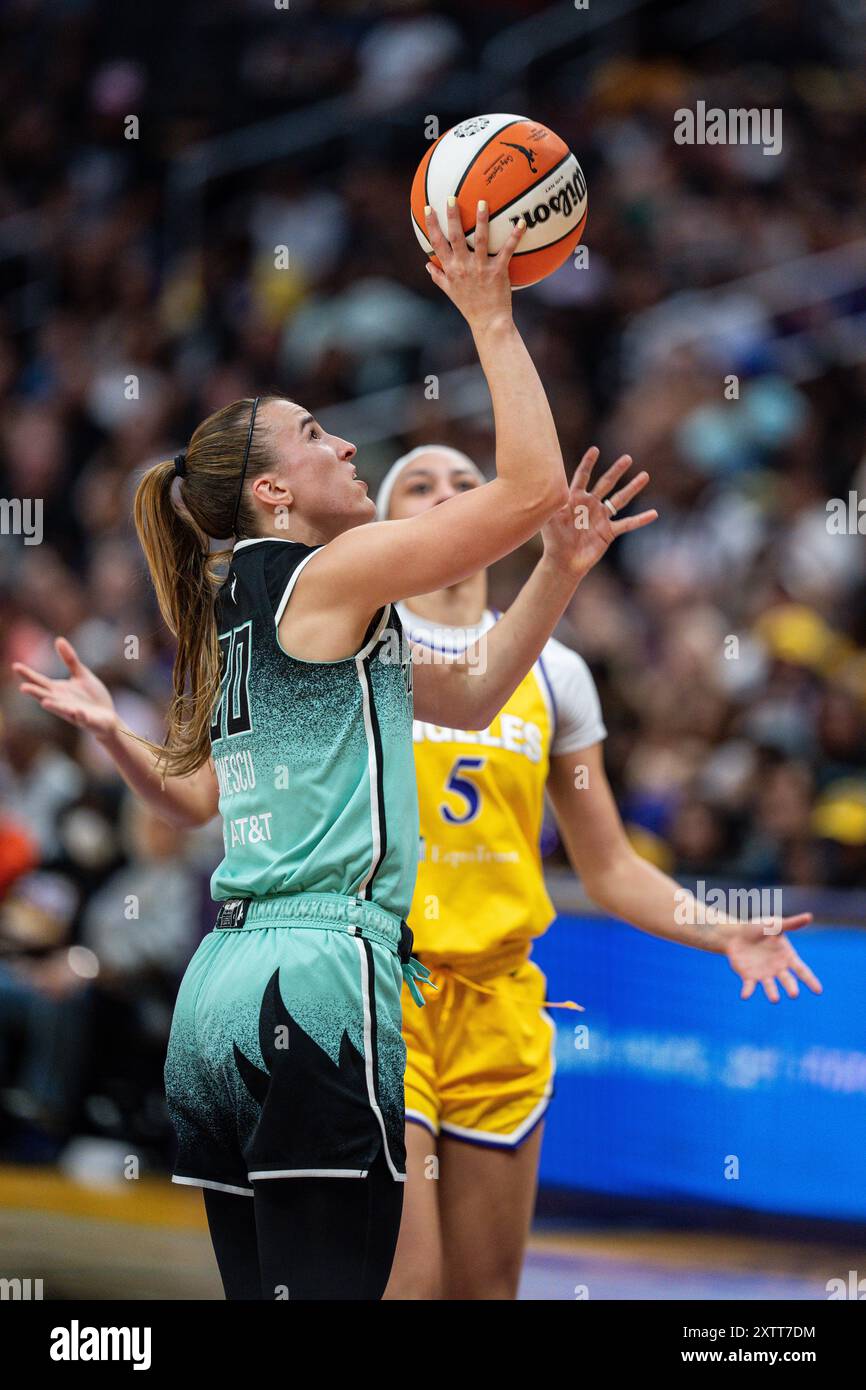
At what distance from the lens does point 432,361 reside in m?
10.6

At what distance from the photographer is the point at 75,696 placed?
3.99m

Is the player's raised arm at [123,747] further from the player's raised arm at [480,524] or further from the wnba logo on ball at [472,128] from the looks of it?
the wnba logo on ball at [472,128]

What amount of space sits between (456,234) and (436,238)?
1.9 inches

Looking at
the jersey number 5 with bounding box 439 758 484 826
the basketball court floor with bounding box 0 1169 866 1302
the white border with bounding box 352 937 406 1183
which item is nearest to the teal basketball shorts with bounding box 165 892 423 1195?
the white border with bounding box 352 937 406 1183

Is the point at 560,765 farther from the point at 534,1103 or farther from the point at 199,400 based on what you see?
the point at 199,400

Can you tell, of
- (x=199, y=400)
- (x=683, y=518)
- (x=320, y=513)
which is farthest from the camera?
(x=199, y=400)

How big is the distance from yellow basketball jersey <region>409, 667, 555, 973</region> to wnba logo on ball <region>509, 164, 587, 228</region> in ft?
3.99

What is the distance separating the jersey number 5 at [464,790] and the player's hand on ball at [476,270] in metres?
1.39

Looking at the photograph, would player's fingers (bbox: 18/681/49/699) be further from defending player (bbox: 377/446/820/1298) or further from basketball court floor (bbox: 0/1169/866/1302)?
basketball court floor (bbox: 0/1169/866/1302)

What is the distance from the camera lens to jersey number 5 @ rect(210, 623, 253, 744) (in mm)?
3279

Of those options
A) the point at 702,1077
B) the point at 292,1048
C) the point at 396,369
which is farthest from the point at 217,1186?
the point at 396,369

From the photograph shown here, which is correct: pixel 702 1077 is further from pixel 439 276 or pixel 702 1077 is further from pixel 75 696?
pixel 439 276

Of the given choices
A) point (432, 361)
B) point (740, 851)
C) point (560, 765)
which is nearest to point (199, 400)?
point (432, 361)

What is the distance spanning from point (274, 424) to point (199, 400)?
803cm
